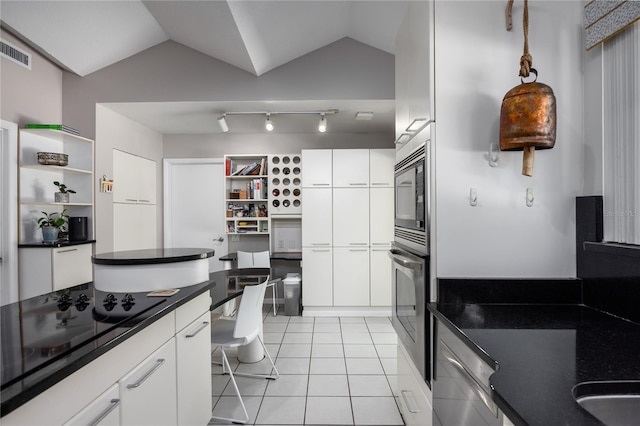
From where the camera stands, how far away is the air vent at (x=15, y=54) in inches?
107

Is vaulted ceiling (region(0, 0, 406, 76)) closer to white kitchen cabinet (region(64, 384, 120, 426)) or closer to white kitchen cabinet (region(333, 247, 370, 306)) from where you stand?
white kitchen cabinet (region(333, 247, 370, 306))

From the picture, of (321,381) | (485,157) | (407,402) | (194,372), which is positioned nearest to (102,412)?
(194,372)

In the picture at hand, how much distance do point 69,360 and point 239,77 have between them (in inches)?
125

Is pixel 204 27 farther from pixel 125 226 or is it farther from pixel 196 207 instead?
pixel 196 207

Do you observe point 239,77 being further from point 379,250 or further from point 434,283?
point 434,283

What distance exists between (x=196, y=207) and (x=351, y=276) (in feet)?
8.28

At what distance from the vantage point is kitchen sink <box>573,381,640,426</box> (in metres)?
0.77

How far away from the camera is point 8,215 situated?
9.27 feet

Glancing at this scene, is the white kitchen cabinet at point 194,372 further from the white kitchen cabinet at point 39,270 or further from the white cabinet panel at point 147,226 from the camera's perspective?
the white cabinet panel at point 147,226

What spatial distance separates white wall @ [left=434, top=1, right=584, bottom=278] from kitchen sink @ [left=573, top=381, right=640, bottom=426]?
701 mm

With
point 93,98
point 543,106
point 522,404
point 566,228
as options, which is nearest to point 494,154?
point 543,106

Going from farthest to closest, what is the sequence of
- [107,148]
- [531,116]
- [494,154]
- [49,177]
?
[107,148]
[49,177]
[494,154]
[531,116]

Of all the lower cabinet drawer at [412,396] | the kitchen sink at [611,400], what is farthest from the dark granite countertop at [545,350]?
the lower cabinet drawer at [412,396]

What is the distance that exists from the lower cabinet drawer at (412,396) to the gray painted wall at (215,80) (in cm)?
262
